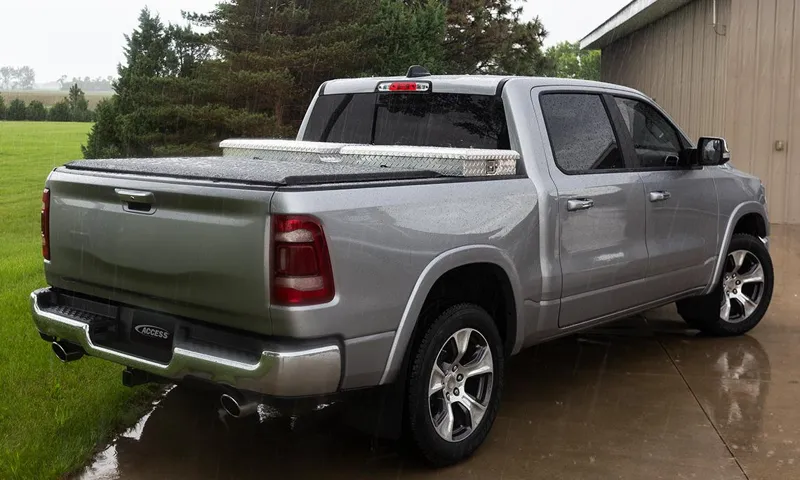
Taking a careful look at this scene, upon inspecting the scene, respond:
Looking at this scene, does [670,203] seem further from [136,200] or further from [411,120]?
[136,200]

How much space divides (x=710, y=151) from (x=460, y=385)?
2651 millimetres

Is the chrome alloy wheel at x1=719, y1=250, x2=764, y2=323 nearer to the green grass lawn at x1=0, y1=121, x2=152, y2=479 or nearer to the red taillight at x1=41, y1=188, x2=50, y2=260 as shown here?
the green grass lawn at x1=0, y1=121, x2=152, y2=479

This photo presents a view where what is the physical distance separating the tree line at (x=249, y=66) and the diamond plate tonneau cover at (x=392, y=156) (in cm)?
1322

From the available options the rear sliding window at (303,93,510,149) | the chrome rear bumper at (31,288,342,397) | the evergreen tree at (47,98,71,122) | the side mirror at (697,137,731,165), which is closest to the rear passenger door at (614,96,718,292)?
the side mirror at (697,137,731,165)

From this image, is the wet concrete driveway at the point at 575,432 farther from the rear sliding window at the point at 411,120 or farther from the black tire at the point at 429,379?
the rear sliding window at the point at 411,120

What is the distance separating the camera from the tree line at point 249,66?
19.0 m

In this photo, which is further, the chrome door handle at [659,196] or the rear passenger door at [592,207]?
the chrome door handle at [659,196]

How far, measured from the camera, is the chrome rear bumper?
137 inches

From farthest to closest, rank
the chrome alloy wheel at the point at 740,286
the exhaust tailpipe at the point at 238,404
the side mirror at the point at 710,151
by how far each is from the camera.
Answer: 1. the chrome alloy wheel at the point at 740,286
2. the side mirror at the point at 710,151
3. the exhaust tailpipe at the point at 238,404

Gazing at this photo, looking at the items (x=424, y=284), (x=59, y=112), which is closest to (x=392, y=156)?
(x=424, y=284)

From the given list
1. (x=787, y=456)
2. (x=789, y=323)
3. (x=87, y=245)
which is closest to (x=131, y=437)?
(x=87, y=245)

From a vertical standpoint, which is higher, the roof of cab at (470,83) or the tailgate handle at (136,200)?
the roof of cab at (470,83)

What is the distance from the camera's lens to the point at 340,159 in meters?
5.04

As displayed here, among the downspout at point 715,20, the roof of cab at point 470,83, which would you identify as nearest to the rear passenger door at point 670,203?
the roof of cab at point 470,83
